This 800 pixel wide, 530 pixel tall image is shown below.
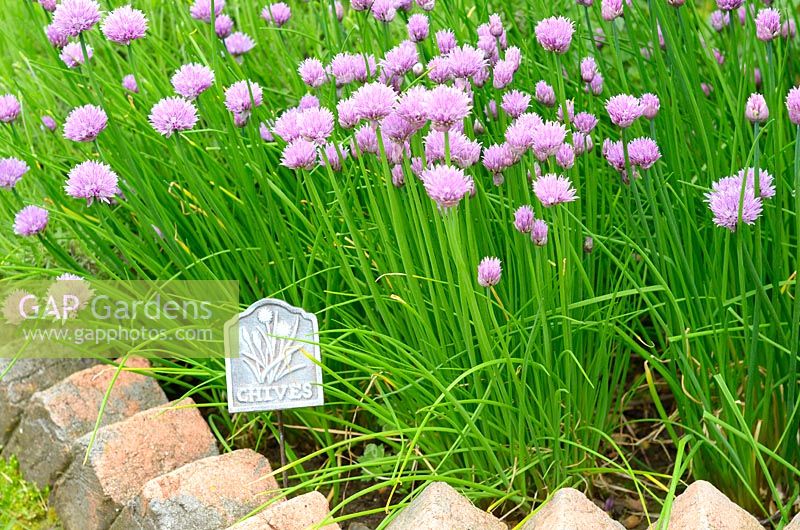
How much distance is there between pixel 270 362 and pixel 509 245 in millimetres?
624

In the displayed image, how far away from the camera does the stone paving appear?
6.06ft

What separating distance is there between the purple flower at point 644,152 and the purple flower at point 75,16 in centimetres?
129

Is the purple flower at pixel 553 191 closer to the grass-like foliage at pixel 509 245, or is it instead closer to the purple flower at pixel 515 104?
the grass-like foliage at pixel 509 245

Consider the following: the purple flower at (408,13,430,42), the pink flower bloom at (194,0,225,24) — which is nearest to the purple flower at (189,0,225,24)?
the pink flower bloom at (194,0,225,24)

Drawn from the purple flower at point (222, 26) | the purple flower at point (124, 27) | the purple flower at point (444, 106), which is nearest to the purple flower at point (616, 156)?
the purple flower at point (444, 106)

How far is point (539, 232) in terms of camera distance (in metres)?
1.80

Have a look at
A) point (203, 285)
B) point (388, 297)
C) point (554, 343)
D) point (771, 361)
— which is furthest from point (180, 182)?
point (771, 361)

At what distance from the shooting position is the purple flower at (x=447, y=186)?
160 cm

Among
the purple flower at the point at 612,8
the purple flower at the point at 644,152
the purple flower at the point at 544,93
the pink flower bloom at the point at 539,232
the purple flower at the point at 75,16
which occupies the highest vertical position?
the purple flower at the point at 75,16

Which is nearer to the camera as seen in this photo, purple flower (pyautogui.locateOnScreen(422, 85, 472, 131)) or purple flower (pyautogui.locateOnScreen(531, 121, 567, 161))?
purple flower (pyautogui.locateOnScreen(422, 85, 472, 131))

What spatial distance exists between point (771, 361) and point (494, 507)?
70 centimetres

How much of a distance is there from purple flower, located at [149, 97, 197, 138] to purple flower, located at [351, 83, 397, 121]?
0.54 m

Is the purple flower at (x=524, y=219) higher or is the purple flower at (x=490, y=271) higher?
the purple flower at (x=524, y=219)

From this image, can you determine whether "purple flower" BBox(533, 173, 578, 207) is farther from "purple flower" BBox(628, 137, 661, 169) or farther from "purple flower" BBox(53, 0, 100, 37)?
"purple flower" BBox(53, 0, 100, 37)
